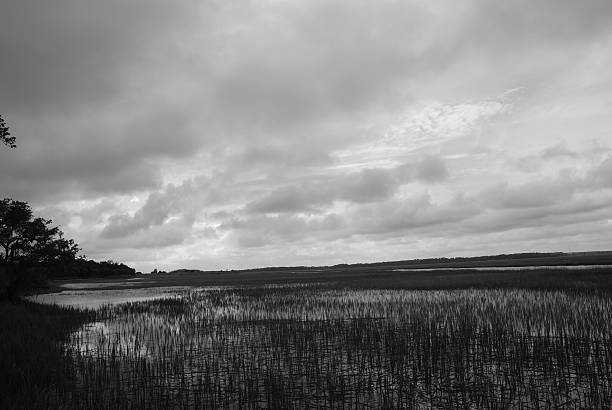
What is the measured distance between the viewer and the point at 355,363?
12.2m

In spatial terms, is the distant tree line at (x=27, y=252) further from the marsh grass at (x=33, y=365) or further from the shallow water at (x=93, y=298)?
the marsh grass at (x=33, y=365)

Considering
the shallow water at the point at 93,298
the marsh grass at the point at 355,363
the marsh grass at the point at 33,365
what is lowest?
the shallow water at the point at 93,298

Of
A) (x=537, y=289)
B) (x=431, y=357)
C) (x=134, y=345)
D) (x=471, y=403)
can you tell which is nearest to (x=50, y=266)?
(x=134, y=345)

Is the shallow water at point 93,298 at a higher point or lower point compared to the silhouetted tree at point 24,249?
lower

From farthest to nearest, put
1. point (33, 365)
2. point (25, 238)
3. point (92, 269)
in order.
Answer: point (92, 269) < point (25, 238) < point (33, 365)

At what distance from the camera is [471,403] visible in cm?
886

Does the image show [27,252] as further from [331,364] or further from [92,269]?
[92,269]

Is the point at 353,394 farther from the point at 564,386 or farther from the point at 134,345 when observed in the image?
the point at 134,345

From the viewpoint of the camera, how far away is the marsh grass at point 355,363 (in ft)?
30.1

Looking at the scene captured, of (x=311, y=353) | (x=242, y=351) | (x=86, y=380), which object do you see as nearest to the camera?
(x=86, y=380)

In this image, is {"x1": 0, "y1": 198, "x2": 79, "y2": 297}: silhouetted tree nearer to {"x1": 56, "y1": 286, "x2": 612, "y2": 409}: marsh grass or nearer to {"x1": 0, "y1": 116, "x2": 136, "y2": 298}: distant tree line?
{"x1": 0, "y1": 116, "x2": 136, "y2": 298}: distant tree line

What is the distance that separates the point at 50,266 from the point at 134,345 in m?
26.7

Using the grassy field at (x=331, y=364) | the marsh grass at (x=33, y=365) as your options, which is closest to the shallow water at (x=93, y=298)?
the marsh grass at (x=33, y=365)

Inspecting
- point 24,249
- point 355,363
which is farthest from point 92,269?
point 355,363
